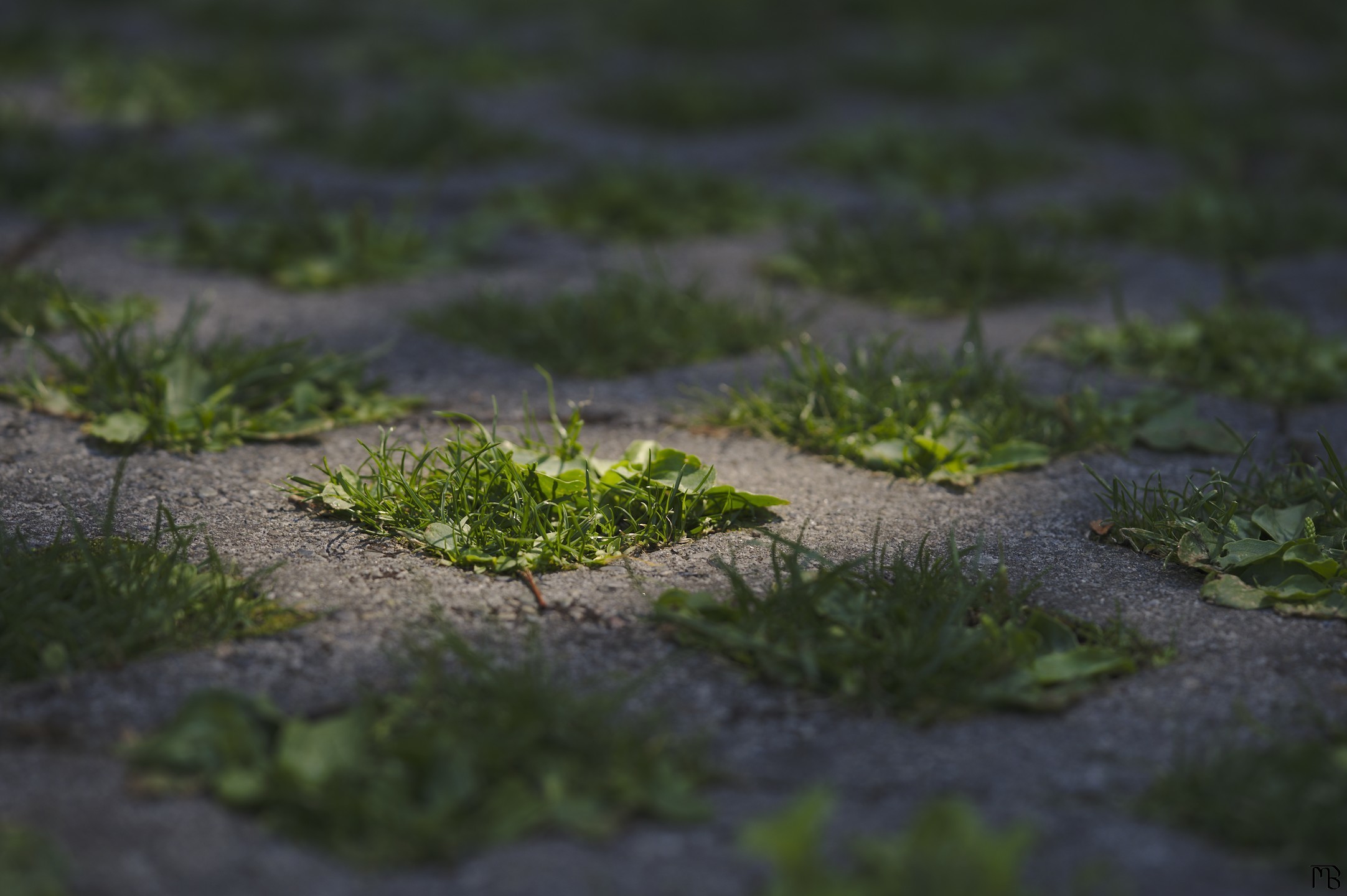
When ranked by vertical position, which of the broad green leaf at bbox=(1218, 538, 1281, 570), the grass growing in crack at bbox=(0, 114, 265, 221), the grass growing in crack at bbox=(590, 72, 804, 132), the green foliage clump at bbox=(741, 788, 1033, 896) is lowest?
the broad green leaf at bbox=(1218, 538, 1281, 570)

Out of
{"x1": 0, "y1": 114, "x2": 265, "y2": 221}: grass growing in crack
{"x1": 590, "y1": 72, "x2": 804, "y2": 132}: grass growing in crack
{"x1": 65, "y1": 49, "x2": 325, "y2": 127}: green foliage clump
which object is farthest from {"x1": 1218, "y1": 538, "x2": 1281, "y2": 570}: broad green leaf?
{"x1": 65, "y1": 49, "x2": 325, "y2": 127}: green foliage clump

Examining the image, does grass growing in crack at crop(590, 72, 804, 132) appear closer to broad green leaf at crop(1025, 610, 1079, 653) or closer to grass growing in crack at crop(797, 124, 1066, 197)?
grass growing in crack at crop(797, 124, 1066, 197)

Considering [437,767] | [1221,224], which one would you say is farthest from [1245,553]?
[1221,224]

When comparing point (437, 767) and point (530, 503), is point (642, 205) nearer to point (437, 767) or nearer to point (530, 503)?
point (530, 503)

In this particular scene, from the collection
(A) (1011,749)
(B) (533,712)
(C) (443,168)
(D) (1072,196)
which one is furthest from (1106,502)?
(C) (443,168)

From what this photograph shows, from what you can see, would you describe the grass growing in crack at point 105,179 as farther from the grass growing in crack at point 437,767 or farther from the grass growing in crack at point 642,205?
the grass growing in crack at point 437,767

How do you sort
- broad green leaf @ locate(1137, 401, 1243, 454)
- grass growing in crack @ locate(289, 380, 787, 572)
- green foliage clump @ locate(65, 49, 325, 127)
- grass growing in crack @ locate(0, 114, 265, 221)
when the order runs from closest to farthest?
1. grass growing in crack @ locate(289, 380, 787, 572)
2. broad green leaf @ locate(1137, 401, 1243, 454)
3. grass growing in crack @ locate(0, 114, 265, 221)
4. green foliage clump @ locate(65, 49, 325, 127)

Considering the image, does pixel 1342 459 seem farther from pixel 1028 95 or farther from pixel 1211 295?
pixel 1028 95
